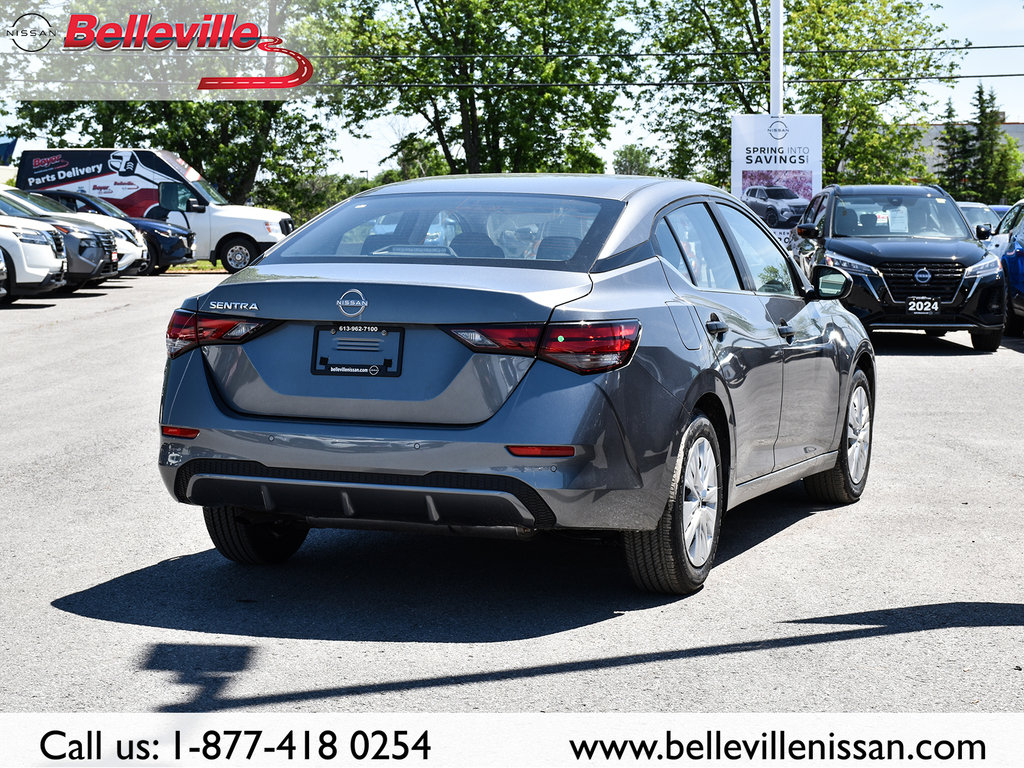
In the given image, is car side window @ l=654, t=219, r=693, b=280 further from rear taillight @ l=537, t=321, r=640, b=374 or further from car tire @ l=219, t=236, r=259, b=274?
car tire @ l=219, t=236, r=259, b=274

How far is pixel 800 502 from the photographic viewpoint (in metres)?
7.34

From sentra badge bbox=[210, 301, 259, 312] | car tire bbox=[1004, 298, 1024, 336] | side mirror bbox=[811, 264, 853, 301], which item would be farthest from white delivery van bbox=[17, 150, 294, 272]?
sentra badge bbox=[210, 301, 259, 312]

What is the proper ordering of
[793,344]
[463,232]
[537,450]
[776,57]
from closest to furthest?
[537,450], [463,232], [793,344], [776,57]

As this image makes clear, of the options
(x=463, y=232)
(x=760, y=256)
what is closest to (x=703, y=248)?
(x=760, y=256)

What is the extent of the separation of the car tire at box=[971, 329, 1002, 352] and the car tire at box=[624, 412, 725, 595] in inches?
456

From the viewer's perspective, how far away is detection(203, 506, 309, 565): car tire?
5449 millimetres

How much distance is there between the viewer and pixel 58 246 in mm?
20938

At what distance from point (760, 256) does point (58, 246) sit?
54.3 ft

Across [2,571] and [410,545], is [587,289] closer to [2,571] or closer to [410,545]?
[410,545]

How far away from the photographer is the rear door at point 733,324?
5457mm

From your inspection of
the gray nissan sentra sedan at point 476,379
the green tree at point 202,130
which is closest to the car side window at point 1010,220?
the gray nissan sentra sedan at point 476,379

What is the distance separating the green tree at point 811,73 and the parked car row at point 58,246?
33414 mm

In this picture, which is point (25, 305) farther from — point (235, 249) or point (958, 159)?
point (958, 159)
